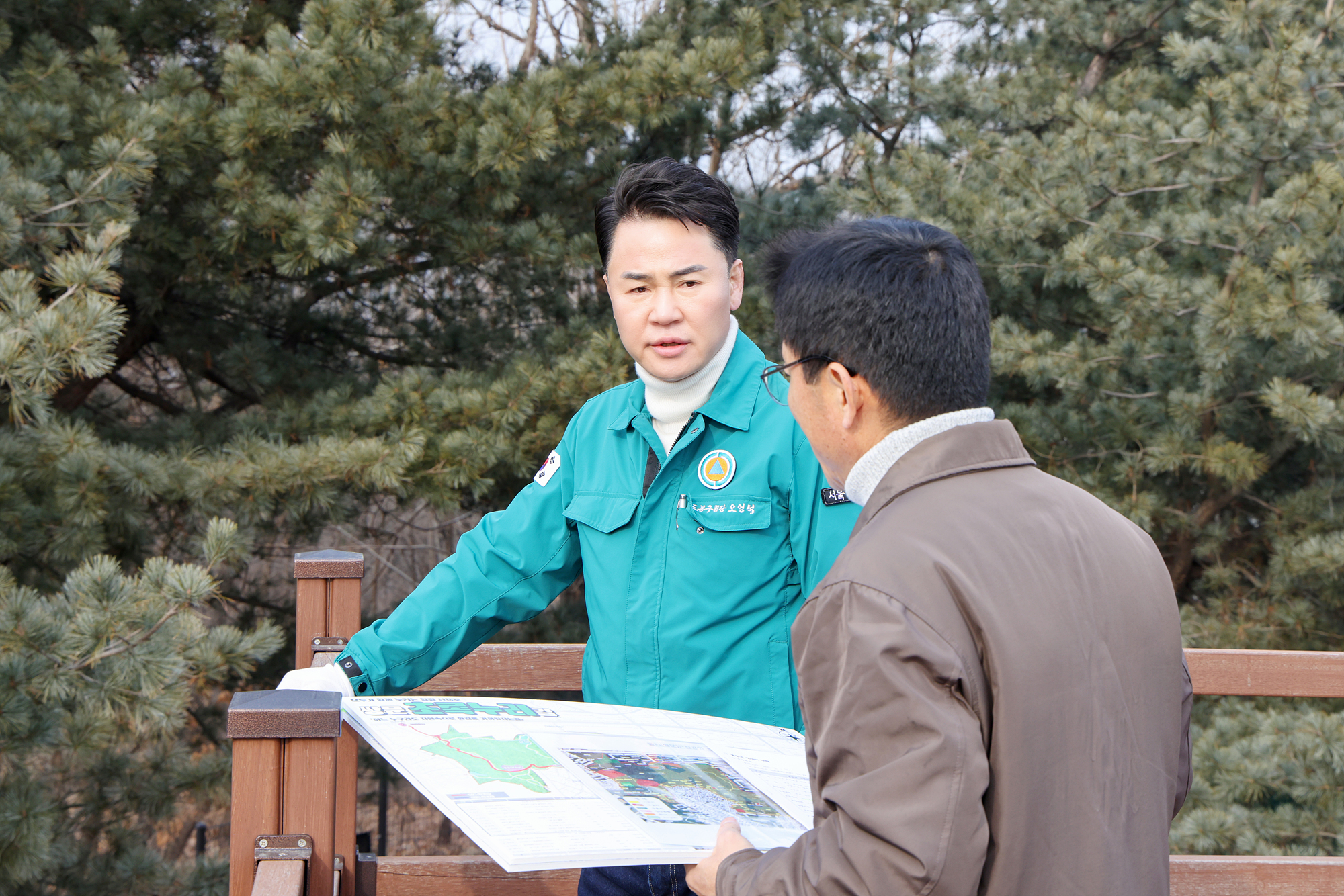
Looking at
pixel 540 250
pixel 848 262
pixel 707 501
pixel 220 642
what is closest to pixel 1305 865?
pixel 707 501

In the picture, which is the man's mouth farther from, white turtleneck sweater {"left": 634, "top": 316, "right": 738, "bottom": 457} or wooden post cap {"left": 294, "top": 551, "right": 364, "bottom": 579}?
wooden post cap {"left": 294, "top": 551, "right": 364, "bottom": 579}

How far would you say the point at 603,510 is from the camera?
1566mm

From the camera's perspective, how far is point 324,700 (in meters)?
1.11

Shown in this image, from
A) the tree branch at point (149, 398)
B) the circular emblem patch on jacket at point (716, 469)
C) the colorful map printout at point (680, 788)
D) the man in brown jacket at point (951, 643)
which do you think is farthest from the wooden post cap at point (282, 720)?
the tree branch at point (149, 398)

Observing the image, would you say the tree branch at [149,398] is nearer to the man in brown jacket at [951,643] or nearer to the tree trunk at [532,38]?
the tree trunk at [532,38]

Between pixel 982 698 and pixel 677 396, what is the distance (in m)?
0.81

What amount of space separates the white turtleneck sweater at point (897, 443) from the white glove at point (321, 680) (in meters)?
0.77

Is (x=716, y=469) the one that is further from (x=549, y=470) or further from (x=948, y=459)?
(x=948, y=459)

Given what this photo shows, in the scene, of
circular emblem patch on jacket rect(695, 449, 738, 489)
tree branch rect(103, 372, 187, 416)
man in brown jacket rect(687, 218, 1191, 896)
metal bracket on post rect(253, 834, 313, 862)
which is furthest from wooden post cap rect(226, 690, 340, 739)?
tree branch rect(103, 372, 187, 416)

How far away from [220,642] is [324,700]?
6.62 feet

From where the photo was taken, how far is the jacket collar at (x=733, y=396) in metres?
1.53

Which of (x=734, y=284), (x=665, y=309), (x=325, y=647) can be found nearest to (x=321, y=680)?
(x=325, y=647)

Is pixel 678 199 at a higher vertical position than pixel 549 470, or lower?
higher

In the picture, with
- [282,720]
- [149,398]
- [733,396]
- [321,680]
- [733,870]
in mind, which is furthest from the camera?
[149,398]
